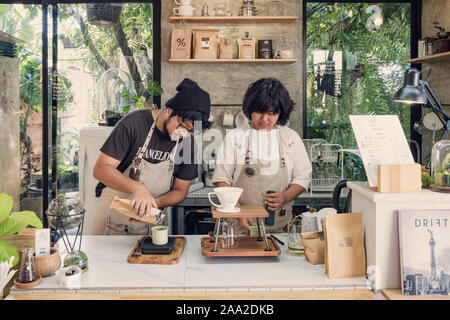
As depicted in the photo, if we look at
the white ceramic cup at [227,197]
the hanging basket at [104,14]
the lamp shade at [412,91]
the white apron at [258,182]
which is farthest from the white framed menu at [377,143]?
the hanging basket at [104,14]

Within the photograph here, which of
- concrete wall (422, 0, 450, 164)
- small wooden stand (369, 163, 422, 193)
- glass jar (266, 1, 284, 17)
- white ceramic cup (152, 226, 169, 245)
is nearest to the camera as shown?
small wooden stand (369, 163, 422, 193)

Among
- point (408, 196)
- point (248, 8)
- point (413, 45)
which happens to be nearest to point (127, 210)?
point (408, 196)

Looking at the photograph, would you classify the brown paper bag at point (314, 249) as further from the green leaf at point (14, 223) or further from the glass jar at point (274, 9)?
the glass jar at point (274, 9)

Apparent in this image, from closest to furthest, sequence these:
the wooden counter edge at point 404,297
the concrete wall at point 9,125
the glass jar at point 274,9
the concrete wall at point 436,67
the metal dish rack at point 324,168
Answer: the wooden counter edge at point 404,297 → the metal dish rack at point 324,168 → the concrete wall at point 436,67 → the glass jar at point 274,9 → the concrete wall at point 9,125

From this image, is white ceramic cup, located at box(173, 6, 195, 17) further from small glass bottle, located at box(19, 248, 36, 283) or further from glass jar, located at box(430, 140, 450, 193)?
small glass bottle, located at box(19, 248, 36, 283)

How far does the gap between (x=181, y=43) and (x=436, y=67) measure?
246cm

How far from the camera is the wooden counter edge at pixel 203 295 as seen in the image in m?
1.59

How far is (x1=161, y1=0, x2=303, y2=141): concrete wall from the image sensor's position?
442 cm

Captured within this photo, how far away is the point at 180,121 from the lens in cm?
239

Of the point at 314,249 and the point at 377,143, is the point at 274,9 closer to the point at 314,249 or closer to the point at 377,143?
the point at 377,143

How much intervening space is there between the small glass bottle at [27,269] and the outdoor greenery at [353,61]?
3.34 metres

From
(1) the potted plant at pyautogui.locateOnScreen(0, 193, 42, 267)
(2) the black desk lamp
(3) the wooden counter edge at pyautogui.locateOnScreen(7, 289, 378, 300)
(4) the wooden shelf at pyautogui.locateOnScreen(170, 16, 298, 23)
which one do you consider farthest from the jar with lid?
(1) the potted plant at pyautogui.locateOnScreen(0, 193, 42, 267)

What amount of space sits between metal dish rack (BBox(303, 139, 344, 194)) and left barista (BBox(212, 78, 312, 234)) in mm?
940
